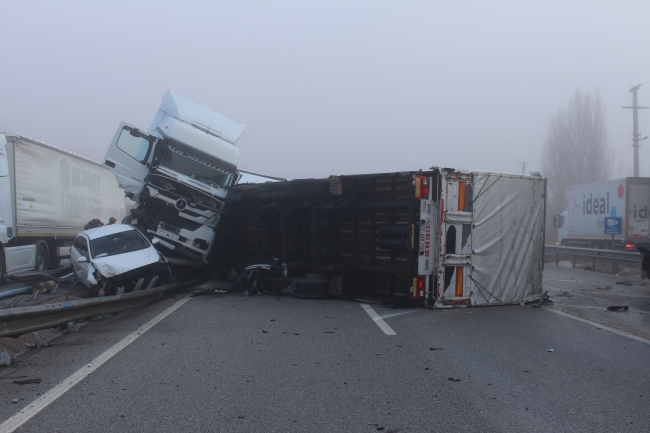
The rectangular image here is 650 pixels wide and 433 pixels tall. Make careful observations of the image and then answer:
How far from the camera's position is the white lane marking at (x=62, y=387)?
13.3ft

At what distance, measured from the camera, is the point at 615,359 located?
240 inches

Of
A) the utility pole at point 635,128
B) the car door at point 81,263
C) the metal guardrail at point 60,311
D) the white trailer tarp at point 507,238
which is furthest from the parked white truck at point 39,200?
the utility pole at point 635,128

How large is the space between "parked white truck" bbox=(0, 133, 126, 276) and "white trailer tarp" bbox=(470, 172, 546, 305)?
1166cm

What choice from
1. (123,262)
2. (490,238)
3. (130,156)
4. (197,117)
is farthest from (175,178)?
(490,238)

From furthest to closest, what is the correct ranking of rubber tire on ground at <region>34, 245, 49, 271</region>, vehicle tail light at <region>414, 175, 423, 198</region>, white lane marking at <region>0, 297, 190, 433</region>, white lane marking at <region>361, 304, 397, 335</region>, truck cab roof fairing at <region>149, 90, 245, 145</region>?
rubber tire on ground at <region>34, 245, 49, 271</region>, truck cab roof fairing at <region>149, 90, 245, 145</region>, vehicle tail light at <region>414, 175, 423, 198</region>, white lane marking at <region>361, 304, 397, 335</region>, white lane marking at <region>0, 297, 190, 433</region>

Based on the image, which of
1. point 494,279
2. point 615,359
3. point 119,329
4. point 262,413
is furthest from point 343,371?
point 494,279

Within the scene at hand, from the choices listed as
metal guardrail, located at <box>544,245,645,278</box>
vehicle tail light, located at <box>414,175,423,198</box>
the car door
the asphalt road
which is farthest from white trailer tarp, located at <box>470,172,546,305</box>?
the car door

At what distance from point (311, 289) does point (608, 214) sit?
19299 mm

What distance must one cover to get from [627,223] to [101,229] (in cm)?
2078

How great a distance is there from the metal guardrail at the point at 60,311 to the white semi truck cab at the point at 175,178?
9.73 ft

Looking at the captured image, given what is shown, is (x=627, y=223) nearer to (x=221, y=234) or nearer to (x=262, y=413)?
(x=221, y=234)

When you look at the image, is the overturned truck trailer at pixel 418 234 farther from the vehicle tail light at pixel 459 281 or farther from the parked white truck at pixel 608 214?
the parked white truck at pixel 608 214

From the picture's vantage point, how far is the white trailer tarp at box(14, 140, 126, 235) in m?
15.1

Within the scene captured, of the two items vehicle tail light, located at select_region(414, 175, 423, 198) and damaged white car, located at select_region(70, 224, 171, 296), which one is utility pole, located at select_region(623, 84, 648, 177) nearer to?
vehicle tail light, located at select_region(414, 175, 423, 198)
